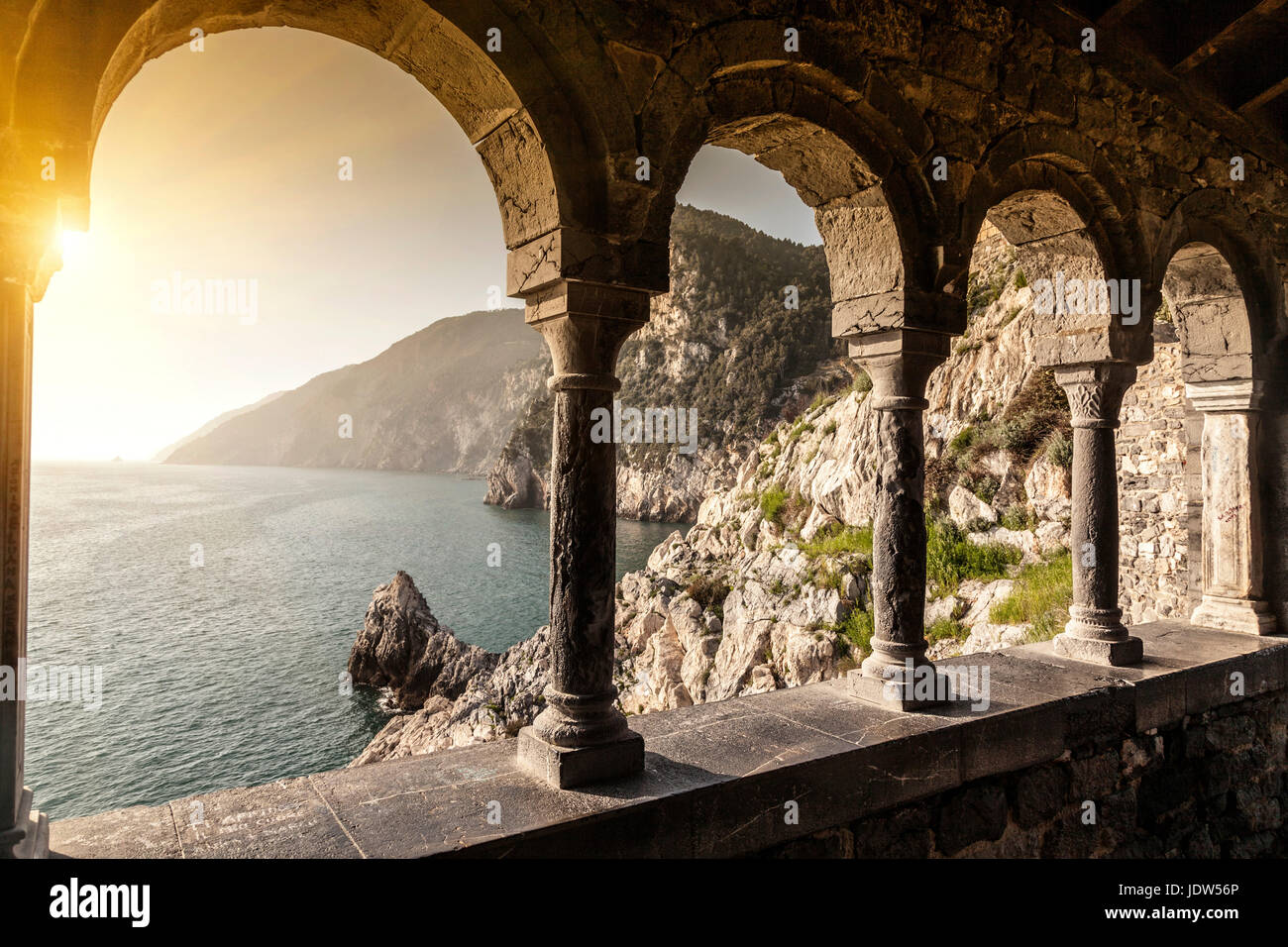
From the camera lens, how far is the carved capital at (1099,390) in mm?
4340

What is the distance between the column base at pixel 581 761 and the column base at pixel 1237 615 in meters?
4.68

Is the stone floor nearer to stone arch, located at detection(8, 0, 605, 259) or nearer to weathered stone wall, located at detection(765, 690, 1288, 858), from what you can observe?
weathered stone wall, located at detection(765, 690, 1288, 858)

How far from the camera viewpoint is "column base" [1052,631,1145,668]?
418cm

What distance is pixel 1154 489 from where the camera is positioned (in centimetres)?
799

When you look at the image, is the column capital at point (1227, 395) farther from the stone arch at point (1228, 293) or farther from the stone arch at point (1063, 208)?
the stone arch at point (1063, 208)

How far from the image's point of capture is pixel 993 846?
3197 millimetres

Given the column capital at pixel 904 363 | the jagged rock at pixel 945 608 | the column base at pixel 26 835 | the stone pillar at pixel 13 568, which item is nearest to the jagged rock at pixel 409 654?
the jagged rock at pixel 945 608

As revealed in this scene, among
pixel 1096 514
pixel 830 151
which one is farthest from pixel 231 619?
pixel 830 151

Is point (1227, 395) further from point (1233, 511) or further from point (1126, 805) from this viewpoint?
point (1126, 805)

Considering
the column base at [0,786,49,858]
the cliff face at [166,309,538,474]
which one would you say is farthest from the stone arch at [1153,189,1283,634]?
the cliff face at [166,309,538,474]

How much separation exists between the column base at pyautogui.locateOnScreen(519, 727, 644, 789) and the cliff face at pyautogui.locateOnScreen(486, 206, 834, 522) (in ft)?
105
